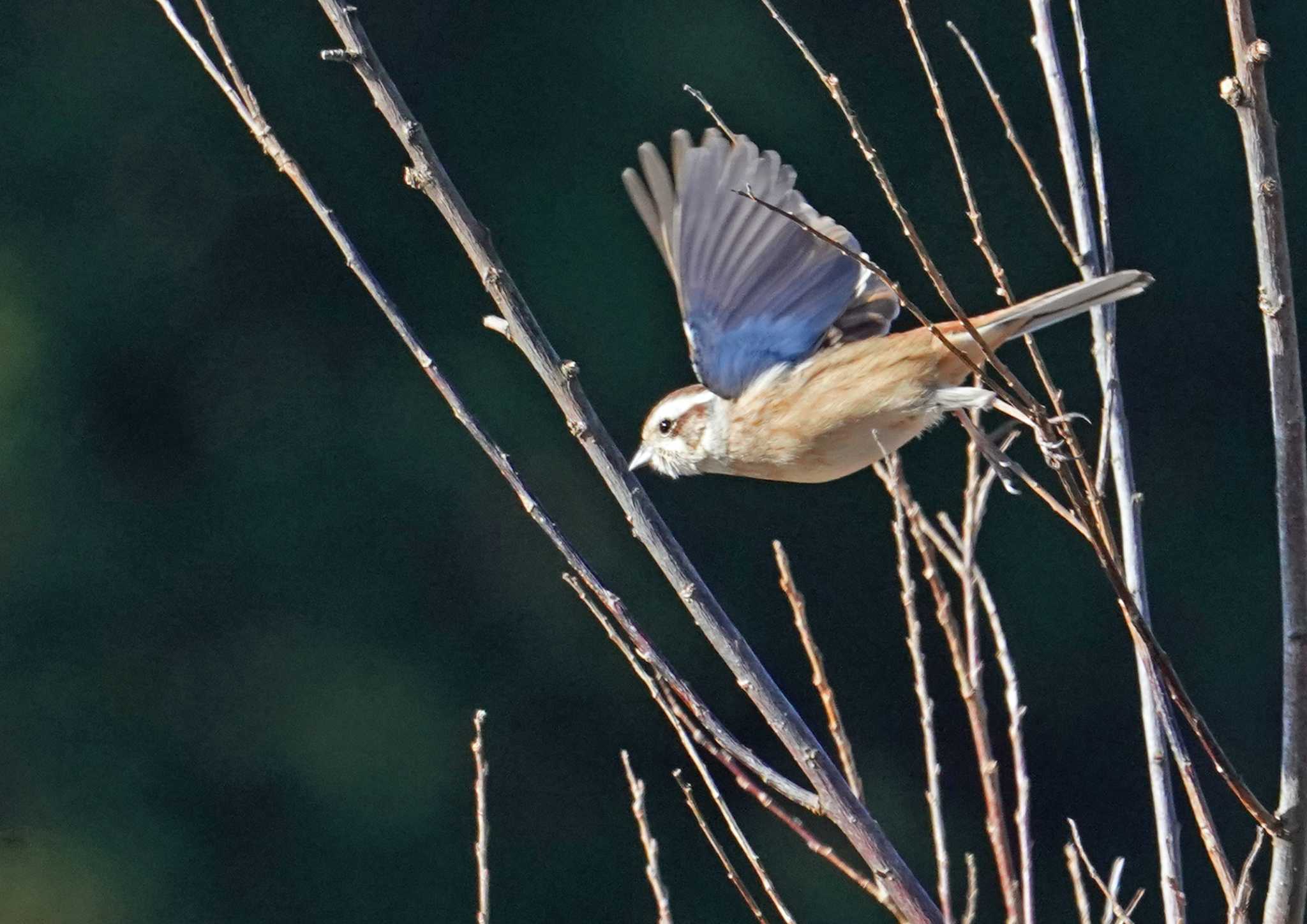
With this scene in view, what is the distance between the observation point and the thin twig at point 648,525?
5.13 feet

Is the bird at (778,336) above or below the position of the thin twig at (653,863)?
above

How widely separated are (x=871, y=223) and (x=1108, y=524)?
4.52 meters

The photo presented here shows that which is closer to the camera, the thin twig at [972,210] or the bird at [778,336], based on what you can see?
the thin twig at [972,210]

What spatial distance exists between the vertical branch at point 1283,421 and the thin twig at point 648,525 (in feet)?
1.13


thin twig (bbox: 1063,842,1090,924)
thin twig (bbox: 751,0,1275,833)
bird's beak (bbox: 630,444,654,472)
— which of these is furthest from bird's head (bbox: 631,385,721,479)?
thin twig (bbox: 751,0,1275,833)

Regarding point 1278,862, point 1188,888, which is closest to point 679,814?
point 1188,888

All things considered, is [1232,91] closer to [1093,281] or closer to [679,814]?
[1093,281]

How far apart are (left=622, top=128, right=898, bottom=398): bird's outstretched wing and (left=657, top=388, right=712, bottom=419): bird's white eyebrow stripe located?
0.23 ft

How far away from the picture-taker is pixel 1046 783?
22.6ft

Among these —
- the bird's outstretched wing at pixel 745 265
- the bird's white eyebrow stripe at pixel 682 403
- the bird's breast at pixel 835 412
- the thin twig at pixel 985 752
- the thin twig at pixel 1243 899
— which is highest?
the bird's outstretched wing at pixel 745 265

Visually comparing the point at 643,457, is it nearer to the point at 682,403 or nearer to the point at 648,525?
the point at 682,403

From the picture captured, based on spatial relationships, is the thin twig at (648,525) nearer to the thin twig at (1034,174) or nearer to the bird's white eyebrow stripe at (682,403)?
the thin twig at (1034,174)

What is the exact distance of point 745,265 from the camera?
2.74m

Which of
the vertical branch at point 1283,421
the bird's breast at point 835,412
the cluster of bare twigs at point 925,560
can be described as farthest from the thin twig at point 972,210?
the bird's breast at point 835,412
